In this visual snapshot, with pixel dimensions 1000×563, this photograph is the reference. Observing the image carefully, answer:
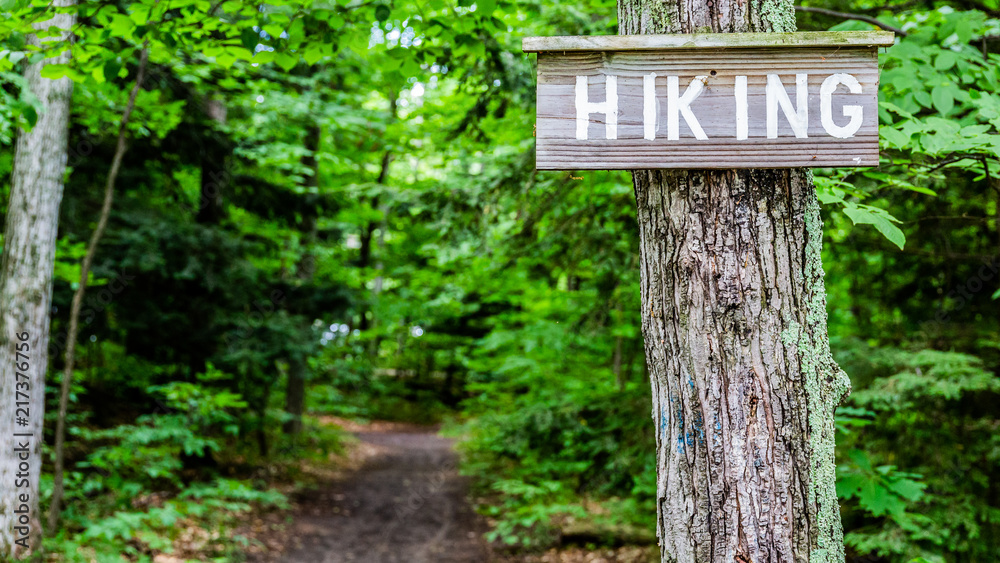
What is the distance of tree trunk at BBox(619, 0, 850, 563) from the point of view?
4.68 feet

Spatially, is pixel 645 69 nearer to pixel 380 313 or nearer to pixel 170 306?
pixel 170 306

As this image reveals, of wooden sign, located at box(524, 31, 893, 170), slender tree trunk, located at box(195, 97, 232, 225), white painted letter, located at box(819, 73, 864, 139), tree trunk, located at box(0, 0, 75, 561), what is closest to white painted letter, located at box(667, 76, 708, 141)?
wooden sign, located at box(524, 31, 893, 170)

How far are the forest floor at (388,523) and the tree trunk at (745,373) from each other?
16.4 feet

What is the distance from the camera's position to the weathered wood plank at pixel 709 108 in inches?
57.1

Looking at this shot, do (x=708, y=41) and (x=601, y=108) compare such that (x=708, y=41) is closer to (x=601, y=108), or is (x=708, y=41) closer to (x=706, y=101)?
(x=706, y=101)

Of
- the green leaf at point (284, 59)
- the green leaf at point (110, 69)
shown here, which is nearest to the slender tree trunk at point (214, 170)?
the green leaf at point (110, 69)

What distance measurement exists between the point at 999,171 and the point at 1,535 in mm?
6860

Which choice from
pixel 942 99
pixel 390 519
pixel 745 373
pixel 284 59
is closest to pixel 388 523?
pixel 390 519

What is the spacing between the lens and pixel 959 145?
79.4 inches

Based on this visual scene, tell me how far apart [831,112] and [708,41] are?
35 cm

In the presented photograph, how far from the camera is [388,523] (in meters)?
8.02

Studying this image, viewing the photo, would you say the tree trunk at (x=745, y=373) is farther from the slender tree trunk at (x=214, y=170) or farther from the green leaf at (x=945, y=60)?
the slender tree trunk at (x=214, y=170)

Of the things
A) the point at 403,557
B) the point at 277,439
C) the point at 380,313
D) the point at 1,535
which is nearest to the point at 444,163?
the point at 403,557

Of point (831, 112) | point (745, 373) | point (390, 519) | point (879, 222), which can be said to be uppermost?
point (831, 112)
